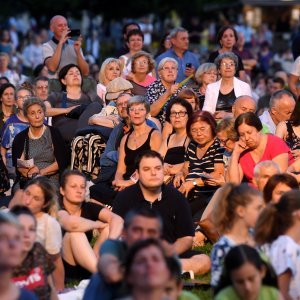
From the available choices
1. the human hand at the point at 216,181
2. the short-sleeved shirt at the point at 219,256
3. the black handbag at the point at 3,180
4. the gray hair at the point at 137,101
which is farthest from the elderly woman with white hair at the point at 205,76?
the short-sleeved shirt at the point at 219,256

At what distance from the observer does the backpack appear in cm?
1581

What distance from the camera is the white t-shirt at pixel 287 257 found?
9.67 metres

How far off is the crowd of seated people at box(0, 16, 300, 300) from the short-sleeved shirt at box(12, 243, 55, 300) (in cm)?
1

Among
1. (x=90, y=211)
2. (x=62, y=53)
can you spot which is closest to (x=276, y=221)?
(x=90, y=211)

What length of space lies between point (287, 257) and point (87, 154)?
647 centimetres

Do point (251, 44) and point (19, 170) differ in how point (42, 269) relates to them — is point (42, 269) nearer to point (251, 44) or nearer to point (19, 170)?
point (19, 170)

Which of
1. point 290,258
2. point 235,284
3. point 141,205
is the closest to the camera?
point 235,284

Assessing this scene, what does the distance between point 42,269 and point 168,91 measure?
22.3 feet

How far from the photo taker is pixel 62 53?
63.7ft

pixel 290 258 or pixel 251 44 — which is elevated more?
pixel 251 44

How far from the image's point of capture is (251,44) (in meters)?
38.1

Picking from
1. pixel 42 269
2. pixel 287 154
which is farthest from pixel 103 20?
pixel 42 269

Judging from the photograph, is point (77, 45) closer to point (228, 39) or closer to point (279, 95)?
→ point (228, 39)

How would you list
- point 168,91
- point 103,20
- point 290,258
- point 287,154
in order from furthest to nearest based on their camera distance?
point 103,20, point 168,91, point 287,154, point 290,258
